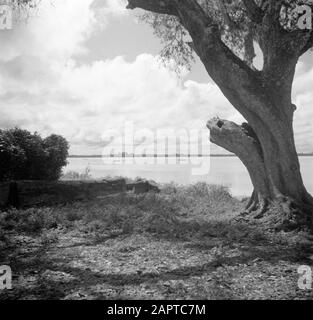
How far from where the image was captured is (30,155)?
14641 mm

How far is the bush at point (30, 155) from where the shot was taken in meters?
13.5

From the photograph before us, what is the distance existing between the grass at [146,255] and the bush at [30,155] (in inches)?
128

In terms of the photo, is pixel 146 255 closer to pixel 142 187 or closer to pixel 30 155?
pixel 30 155

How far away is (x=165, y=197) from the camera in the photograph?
15.0 metres

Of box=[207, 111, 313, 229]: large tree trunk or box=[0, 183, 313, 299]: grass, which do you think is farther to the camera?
box=[207, 111, 313, 229]: large tree trunk

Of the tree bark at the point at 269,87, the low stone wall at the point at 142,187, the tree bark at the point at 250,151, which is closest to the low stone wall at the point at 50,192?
the low stone wall at the point at 142,187

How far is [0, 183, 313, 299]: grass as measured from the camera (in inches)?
220

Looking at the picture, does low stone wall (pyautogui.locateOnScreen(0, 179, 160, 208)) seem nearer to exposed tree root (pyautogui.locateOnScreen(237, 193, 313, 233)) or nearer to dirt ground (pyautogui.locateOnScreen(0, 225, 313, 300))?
dirt ground (pyautogui.locateOnScreen(0, 225, 313, 300))

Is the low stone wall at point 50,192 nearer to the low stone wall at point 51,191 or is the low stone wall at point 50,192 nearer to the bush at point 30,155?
the low stone wall at point 51,191

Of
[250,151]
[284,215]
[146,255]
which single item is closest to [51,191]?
[146,255]

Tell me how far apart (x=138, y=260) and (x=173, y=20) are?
11.7 meters

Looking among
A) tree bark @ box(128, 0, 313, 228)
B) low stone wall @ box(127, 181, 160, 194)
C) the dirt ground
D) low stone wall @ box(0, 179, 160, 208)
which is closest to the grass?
the dirt ground

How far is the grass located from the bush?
10.7ft

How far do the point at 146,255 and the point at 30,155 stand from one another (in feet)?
29.7
